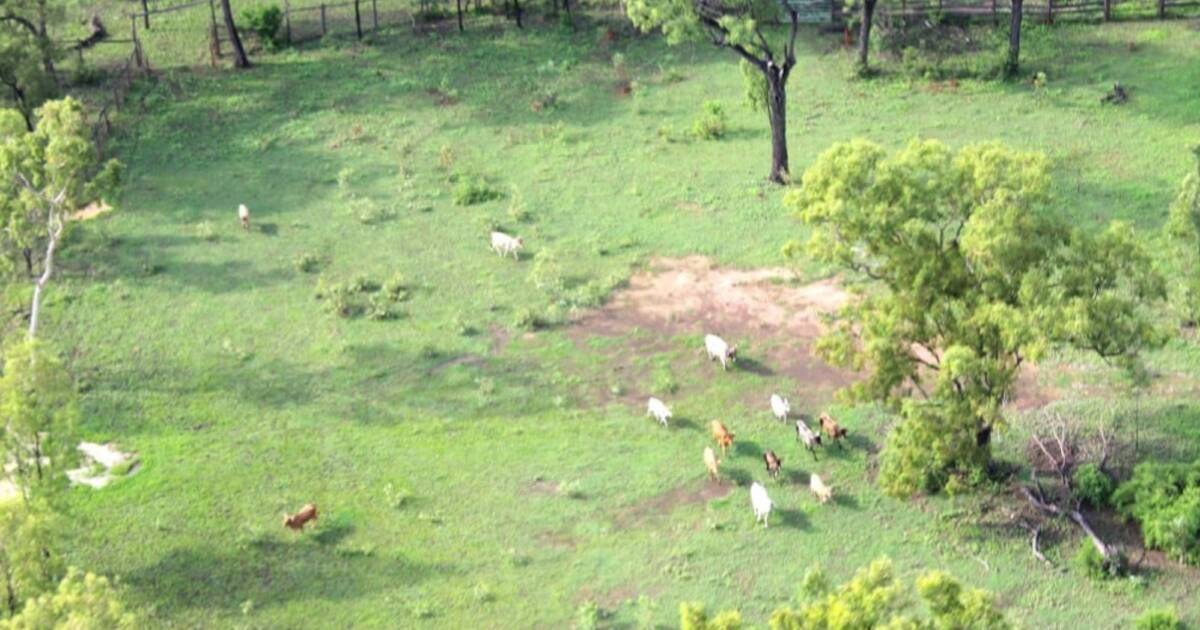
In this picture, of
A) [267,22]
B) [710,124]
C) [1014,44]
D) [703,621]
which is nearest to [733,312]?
[710,124]

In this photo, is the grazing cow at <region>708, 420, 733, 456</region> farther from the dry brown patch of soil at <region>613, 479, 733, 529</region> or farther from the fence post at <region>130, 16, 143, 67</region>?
the fence post at <region>130, 16, 143, 67</region>

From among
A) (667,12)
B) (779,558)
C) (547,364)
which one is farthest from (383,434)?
(667,12)

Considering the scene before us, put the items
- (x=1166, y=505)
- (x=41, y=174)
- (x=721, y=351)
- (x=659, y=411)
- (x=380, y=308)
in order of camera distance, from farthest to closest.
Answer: (x=380, y=308)
(x=41, y=174)
(x=721, y=351)
(x=659, y=411)
(x=1166, y=505)

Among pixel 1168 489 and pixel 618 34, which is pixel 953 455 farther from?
pixel 618 34

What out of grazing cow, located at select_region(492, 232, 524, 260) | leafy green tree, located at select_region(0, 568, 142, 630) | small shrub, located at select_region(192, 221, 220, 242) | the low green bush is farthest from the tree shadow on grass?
small shrub, located at select_region(192, 221, 220, 242)

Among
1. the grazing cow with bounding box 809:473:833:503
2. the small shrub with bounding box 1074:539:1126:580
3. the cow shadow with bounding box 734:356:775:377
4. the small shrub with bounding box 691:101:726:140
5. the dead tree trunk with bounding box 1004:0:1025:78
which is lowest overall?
the small shrub with bounding box 1074:539:1126:580

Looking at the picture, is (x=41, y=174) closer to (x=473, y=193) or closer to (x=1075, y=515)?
(x=473, y=193)
